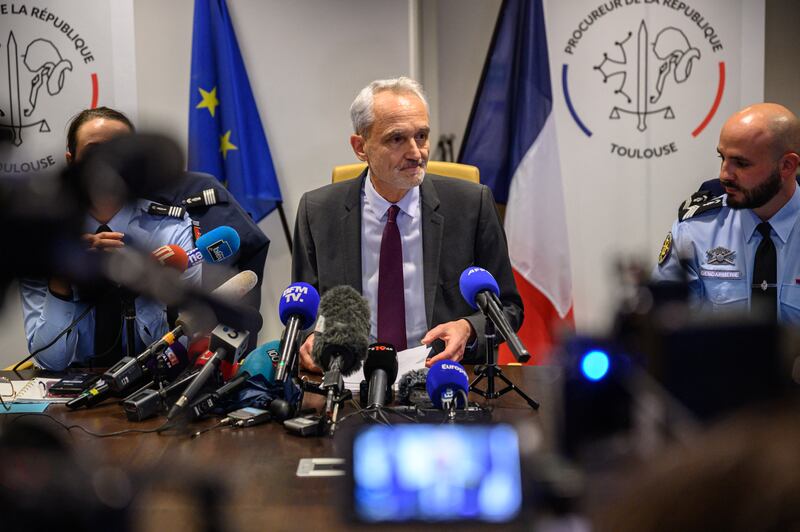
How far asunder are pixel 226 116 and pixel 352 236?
1.60m

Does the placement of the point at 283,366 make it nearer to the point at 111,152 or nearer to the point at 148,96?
the point at 111,152

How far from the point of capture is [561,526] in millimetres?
729

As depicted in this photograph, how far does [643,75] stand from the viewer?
160 inches

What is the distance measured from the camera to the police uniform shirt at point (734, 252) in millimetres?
2508

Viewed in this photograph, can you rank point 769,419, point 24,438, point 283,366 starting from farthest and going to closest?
1. point 283,366
2. point 24,438
3. point 769,419

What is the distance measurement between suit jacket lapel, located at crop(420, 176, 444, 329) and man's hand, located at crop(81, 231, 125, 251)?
1.90 metres

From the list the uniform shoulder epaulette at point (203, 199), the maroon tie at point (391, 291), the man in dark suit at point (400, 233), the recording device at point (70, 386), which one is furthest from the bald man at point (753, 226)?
the recording device at point (70, 386)

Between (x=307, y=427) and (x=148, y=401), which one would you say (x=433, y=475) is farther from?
(x=148, y=401)

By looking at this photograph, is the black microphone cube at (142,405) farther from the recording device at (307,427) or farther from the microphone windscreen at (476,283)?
the microphone windscreen at (476,283)

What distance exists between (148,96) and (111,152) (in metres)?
3.67

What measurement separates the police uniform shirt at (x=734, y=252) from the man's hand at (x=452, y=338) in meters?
0.66

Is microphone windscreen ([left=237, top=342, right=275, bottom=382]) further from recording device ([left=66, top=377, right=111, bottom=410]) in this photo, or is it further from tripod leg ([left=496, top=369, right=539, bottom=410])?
tripod leg ([left=496, top=369, right=539, bottom=410])

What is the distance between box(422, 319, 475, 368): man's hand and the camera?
221 cm

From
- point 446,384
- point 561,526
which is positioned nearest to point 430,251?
point 446,384
